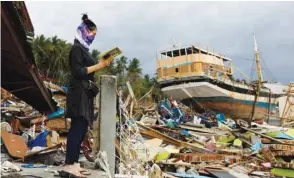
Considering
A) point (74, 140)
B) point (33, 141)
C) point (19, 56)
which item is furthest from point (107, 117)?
point (33, 141)

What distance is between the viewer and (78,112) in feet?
11.2

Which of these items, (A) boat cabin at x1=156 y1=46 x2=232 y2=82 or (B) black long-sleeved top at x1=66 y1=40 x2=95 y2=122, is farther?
(A) boat cabin at x1=156 y1=46 x2=232 y2=82

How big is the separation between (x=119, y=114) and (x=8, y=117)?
452 centimetres

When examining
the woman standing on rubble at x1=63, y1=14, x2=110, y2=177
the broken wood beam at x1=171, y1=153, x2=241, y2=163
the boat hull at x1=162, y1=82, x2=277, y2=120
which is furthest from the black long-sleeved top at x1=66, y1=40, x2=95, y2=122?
the boat hull at x1=162, y1=82, x2=277, y2=120

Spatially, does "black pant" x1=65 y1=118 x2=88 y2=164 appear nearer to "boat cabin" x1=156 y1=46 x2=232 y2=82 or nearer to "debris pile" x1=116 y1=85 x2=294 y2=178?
"debris pile" x1=116 y1=85 x2=294 y2=178

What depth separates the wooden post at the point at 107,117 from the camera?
412 centimetres

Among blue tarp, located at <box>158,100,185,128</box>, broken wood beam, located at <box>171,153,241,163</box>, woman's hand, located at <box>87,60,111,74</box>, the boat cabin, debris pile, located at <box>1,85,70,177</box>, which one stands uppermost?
the boat cabin

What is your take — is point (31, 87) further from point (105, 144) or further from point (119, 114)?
point (105, 144)

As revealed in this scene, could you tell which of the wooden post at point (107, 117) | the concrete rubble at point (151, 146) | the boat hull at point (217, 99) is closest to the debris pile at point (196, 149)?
the concrete rubble at point (151, 146)

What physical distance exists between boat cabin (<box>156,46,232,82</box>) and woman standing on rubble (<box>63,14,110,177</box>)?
22.1 metres

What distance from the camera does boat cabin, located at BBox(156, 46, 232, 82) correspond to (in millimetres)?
25641

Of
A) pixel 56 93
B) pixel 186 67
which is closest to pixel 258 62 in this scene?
pixel 186 67

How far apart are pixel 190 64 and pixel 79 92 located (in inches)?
898

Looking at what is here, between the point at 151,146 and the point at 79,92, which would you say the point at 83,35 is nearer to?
the point at 79,92
